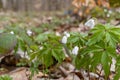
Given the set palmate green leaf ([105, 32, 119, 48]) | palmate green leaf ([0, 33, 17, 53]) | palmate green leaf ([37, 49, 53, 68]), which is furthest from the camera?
palmate green leaf ([0, 33, 17, 53])

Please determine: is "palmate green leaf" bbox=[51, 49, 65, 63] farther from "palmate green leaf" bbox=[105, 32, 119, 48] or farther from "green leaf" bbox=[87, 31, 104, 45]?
"palmate green leaf" bbox=[105, 32, 119, 48]

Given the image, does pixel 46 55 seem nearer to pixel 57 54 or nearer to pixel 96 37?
pixel 57 54

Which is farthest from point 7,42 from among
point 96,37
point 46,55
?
point 96,37

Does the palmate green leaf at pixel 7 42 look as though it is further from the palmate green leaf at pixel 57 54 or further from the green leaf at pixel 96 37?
the green leaf at pixel 96 37

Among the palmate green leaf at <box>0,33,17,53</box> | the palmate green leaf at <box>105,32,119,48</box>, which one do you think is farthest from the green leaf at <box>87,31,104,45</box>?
the palmate green leaf at <box>0,33,17,53</box>

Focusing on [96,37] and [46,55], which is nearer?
[96,37]

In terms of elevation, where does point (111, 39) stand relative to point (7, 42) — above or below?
above

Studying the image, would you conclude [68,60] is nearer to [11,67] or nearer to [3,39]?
[11,67]

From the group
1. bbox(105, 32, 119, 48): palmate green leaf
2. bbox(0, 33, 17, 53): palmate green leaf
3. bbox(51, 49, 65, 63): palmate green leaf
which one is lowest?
bbox(51, 49, 65, 63): palmate green leaf
